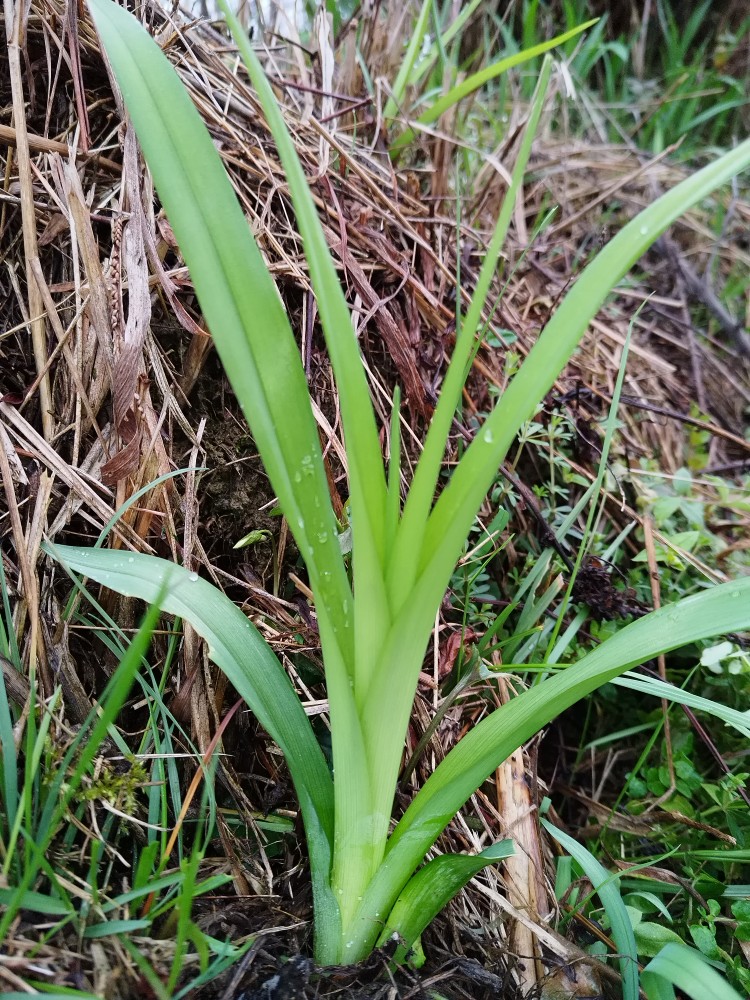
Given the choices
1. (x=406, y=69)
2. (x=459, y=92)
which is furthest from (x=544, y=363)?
(x=406, y=69)

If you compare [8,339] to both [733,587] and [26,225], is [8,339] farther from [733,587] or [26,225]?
[733,587]


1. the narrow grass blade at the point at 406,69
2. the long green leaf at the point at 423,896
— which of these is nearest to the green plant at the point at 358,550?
the long green leaf at the point at 423,896

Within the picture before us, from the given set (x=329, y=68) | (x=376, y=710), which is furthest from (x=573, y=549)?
(x=329, y=68)

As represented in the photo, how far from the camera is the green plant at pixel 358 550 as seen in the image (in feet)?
1.75

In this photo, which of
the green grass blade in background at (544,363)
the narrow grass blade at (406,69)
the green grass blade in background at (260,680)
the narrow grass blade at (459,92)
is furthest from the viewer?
the narrow grass blade at (406,69)

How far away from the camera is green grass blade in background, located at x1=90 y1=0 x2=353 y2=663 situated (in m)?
0.57

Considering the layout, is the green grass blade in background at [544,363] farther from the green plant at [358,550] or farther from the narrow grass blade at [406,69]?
the narrow grass blade at [406,69]

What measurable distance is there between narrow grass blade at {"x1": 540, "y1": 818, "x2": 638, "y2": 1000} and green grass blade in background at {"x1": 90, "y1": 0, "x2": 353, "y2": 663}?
0.38 metres

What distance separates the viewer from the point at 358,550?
0.55m

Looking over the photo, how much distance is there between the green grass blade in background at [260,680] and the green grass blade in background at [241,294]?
0.10 meters

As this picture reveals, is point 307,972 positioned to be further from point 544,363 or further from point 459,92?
point 459,92

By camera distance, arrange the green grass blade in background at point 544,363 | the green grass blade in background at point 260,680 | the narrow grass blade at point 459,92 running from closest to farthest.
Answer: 1. the green grass blade in background at point 544,363
2. the green grass blade in background at point 260,680
3. the narrow grass blade at point 459,92

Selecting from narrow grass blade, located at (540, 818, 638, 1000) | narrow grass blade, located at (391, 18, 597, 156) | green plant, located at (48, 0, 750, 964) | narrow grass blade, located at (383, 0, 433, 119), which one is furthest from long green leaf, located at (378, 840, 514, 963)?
narrow grass blade, located at (383, 0, 433, 119)

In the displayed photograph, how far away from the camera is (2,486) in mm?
765
